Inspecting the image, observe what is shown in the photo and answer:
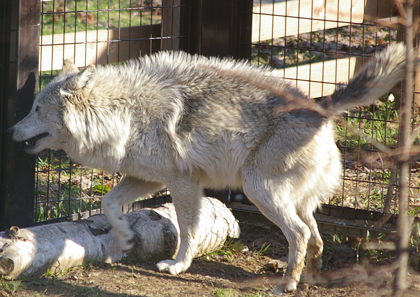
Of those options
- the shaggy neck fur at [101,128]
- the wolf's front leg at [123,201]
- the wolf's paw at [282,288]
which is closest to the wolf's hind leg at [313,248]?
the wolf's paw at [282,288]

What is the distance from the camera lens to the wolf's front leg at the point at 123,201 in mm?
4508

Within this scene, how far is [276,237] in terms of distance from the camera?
227 inches

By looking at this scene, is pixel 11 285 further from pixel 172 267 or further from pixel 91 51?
pixel 91 51

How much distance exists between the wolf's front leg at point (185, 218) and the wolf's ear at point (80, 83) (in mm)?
Result: 1127

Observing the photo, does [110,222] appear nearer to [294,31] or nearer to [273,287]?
[273,287]

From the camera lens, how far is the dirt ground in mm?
3945

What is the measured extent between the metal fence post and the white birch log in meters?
0.45

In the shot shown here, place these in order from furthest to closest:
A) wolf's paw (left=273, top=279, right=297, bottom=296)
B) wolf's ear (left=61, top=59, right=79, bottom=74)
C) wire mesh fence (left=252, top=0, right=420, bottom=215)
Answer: wire mesh fence (left=252, top=0, right=420, bottom=215)
wolf's ear (left=61, top=59, right=79, bottom=74)
wolf's paw (left=273, top=279, right=297, bottom=296)

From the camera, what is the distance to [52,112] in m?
4.43

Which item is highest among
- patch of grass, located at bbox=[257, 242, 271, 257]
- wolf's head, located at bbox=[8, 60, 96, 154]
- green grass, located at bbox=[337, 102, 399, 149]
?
wolf's head, located at bbox=[8, 60, 96, 154]

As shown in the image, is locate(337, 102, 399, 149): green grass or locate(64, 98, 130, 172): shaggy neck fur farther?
locate(337, 102, 399, 149): green grass

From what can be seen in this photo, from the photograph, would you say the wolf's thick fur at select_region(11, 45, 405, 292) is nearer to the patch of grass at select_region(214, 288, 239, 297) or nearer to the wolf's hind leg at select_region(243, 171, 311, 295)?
the wolf's hind leg at select_region(243, 171, 311, 295)

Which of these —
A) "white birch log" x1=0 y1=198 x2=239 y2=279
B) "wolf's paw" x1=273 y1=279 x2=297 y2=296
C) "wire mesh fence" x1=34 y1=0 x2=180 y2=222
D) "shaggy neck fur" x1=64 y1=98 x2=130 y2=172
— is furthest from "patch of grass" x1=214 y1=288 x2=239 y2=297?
"wire mesh fence" x1=34 y1=0 x2=180 y2=222

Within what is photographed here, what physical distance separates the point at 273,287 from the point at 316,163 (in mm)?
1166
